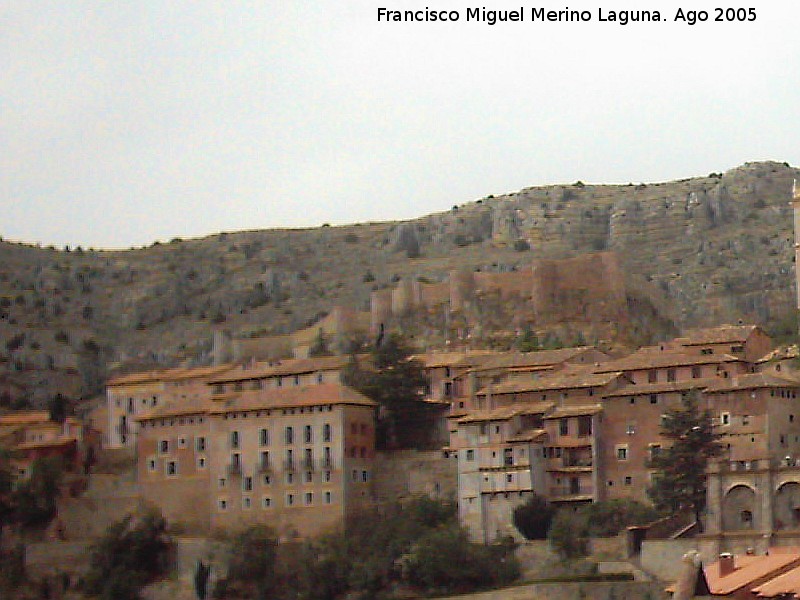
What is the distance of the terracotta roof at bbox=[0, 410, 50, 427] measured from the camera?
376ft

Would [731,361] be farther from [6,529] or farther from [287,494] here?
[6,529]

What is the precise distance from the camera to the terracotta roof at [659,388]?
293 ft

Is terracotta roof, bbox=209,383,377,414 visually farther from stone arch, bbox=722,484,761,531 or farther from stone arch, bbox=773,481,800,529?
stone arch, bbox=773,481,800,529

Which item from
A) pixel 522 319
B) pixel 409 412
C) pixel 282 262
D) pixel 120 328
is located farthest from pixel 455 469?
pixel 282 262

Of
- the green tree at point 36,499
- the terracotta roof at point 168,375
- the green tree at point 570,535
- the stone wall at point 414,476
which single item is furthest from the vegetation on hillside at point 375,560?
the terracotta roof at point 168,375

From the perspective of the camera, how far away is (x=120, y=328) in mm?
152500

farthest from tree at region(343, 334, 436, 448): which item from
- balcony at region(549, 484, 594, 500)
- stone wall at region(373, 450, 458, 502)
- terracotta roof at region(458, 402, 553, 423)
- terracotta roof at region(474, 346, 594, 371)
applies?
balcony at region(549, 484, 594, 500)

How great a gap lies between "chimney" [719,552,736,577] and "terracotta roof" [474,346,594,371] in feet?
92.2

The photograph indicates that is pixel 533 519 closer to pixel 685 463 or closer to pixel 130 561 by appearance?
pixel 685 463

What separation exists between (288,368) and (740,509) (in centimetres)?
2846

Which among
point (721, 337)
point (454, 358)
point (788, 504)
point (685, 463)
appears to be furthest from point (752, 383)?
point (454, 358)

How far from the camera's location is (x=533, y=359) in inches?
3957

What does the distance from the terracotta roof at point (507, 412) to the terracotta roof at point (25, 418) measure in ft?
94.0

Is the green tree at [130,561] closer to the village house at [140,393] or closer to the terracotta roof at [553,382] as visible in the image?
the village house at [140,393]
